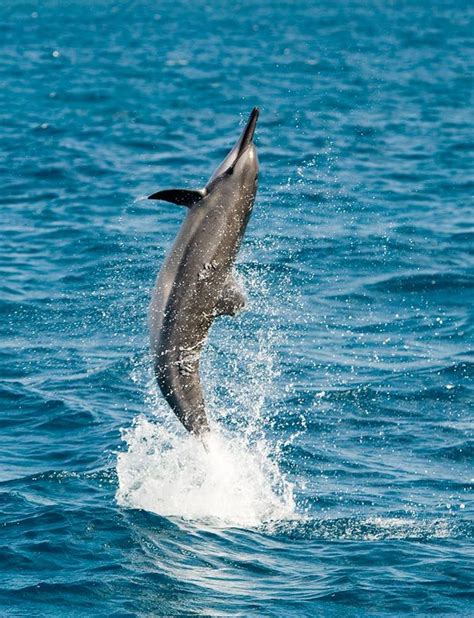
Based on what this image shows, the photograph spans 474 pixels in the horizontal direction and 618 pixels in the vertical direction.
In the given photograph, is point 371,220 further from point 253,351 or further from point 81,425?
point 81,425

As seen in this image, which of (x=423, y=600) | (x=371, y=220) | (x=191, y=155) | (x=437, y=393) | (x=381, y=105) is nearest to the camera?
(x=423, y=600)

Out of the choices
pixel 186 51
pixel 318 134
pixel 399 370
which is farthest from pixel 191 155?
pixel 186 51

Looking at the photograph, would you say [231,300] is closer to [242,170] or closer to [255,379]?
[242,170]

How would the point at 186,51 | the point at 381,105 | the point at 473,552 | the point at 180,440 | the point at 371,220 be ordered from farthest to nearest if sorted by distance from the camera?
the point at 186,51
the point at 381,105
the point at 371,220
the point at 180,440
the point at 473,552

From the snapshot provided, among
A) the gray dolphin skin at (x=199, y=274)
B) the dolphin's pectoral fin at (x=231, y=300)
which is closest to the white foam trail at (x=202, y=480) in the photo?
the gray dolphin skin at (x=199, y=274)

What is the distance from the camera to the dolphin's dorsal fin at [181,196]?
12.7 metres

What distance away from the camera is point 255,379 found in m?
19.4

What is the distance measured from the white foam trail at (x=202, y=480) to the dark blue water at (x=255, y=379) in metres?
0.03

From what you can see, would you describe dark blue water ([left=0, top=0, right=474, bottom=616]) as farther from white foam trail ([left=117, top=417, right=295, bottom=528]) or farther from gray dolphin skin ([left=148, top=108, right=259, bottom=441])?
gray dolphin skin ([left=148, top=108, right=259, bottom=441])

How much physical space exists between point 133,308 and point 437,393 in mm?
5713

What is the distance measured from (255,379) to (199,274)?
608 cm

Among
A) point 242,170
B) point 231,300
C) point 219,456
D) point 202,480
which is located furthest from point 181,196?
point 219,456

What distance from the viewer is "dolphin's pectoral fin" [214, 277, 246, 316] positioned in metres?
13.4

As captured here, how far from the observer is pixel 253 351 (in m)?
20.3
